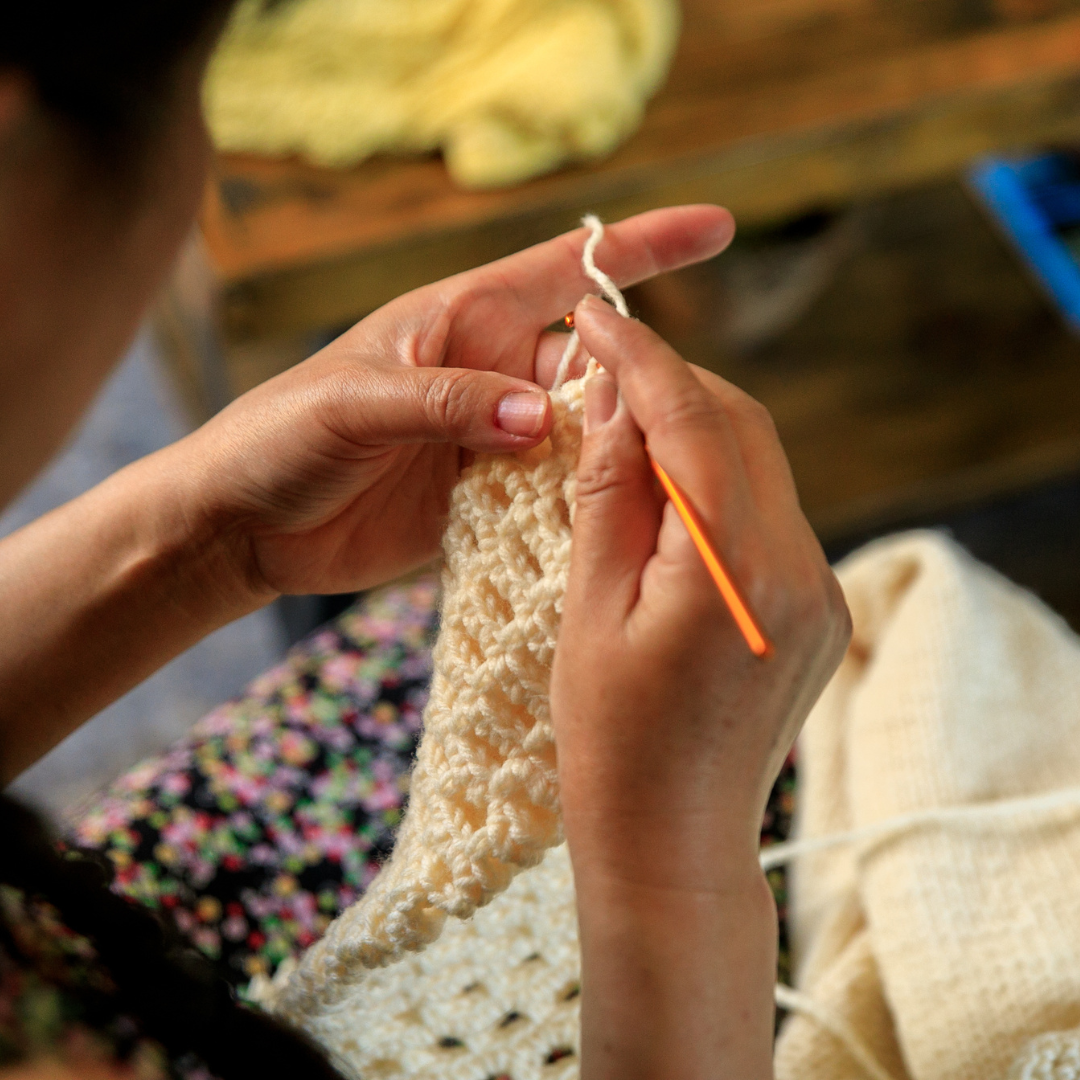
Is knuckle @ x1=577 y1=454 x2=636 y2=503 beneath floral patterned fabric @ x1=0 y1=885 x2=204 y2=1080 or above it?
above

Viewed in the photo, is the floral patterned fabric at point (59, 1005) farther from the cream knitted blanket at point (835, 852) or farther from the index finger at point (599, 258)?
the index finger at point (599, 258)

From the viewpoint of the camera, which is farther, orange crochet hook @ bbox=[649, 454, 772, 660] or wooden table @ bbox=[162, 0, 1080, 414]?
wooden table @ bbox=[162, 0, 1080, 414]

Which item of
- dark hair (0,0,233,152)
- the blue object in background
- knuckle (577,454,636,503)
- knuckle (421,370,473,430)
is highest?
dark hair (0,0,233,152)

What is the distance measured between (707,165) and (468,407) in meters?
0.77

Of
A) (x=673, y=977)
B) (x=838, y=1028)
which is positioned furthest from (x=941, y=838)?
(x=673, y=977)

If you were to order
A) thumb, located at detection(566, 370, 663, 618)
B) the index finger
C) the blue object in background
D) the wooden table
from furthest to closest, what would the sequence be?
1. the blue object in background
2. the wooden table
3. the index finger
4. thumb, located at detection(566, 370, 663, 618)

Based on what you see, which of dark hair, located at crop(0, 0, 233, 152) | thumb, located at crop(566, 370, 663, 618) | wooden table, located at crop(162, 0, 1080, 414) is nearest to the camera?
dark hair, located at crop(0, 0, 233, 152)

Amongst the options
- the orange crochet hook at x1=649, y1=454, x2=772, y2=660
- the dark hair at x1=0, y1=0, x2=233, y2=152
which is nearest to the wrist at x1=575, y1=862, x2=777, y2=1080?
the orange crochet hook at x1=649, y1=454, x2=772, y2=660

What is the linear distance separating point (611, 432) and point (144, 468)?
1.10 ft

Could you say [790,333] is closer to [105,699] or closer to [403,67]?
[403,67]

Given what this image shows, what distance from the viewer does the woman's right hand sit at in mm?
398

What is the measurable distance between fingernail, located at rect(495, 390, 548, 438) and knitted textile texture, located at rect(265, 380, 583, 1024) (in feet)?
0.04

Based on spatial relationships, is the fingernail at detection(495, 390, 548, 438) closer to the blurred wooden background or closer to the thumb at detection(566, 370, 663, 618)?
the thumb at detection(566, 370, 663, 618)

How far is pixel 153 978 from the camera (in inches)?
17.1
